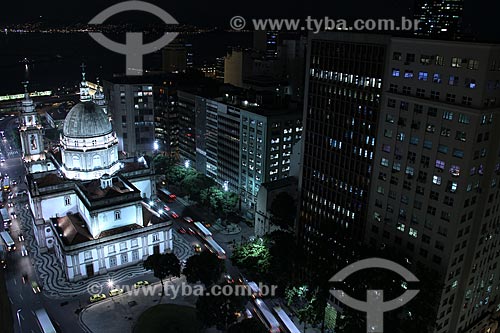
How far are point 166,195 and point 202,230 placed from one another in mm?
26544

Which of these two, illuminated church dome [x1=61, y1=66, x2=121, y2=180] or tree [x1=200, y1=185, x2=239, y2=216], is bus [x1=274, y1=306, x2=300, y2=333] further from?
illuminated church dome [x1=61, y1=66, x2=121, y2=180]

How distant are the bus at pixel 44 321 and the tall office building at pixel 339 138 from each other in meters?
41.9

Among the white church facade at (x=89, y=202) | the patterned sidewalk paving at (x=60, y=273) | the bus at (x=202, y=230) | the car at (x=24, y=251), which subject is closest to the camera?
the patterned sidewalk paving at (x=60, y=273)

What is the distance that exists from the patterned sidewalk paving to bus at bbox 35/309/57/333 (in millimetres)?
7520

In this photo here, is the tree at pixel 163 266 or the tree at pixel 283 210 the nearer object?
the tree at pixel 163 266

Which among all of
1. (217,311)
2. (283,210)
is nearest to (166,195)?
(283,210)

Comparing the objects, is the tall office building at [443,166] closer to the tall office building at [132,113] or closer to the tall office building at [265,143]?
the tall office building at [265,143]

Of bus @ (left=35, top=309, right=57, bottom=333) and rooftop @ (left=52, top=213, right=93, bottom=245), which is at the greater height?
rooftop @ (left=52, top=213, right=93, bottom=245)

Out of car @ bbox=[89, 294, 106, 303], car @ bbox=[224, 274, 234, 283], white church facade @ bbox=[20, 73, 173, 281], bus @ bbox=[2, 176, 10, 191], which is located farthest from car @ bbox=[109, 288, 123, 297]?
bus @ bbox=[2, 176, 10, 191]

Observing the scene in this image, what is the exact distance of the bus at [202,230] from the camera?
98.7m

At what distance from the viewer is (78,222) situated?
88.2 meters

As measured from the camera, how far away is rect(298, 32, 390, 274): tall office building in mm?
66125

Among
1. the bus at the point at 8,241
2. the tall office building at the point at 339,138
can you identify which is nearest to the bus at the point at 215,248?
the tall office building at the point at 339,138

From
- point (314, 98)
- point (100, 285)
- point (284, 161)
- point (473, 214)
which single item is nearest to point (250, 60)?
point (284, 161)
